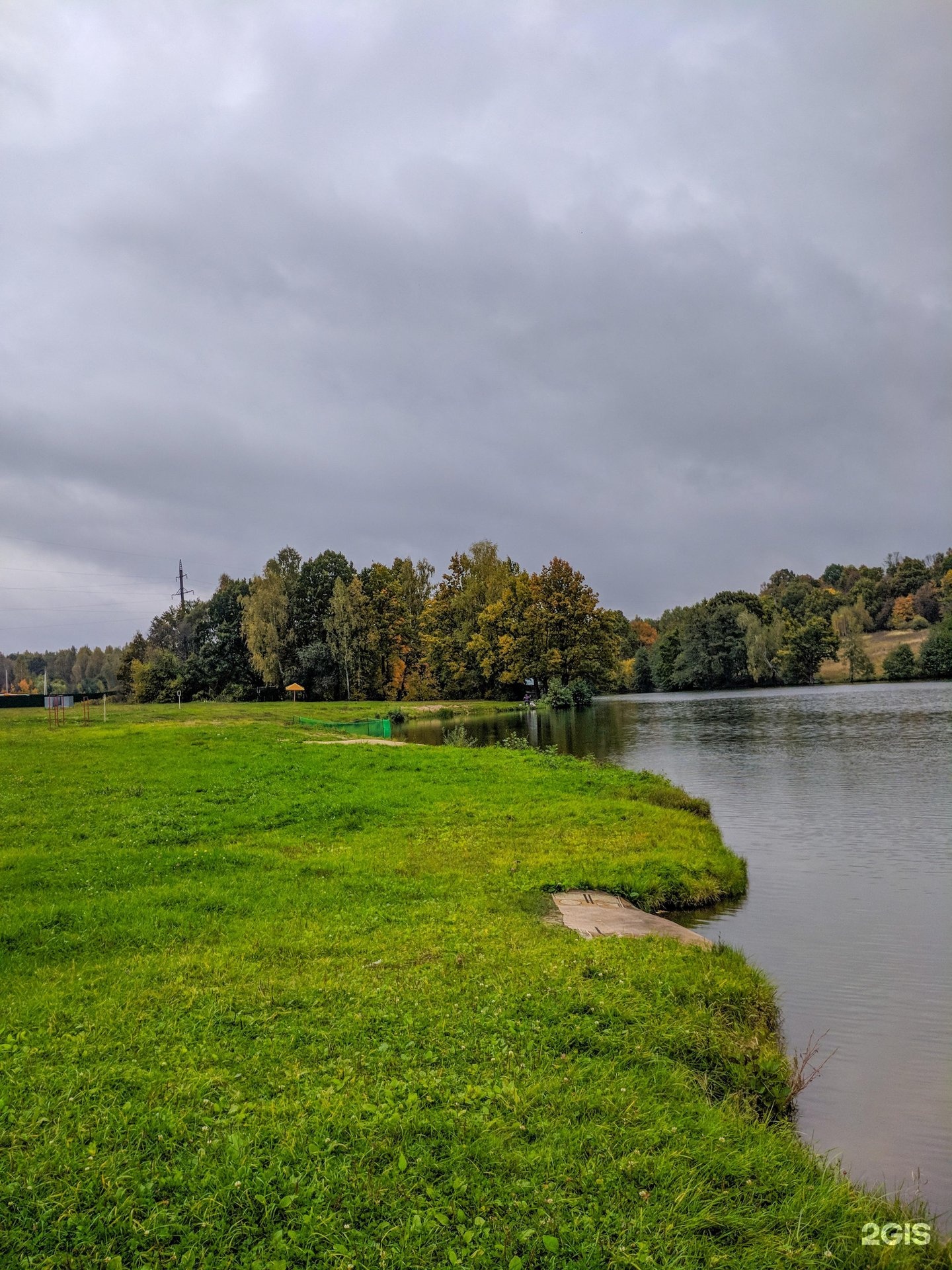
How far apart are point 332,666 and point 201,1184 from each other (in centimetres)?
7649

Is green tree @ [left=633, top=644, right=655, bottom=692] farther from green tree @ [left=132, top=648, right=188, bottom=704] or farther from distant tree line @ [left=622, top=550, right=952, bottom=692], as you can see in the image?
green tree @ [left=132, top=648, right=188, bottom=704]

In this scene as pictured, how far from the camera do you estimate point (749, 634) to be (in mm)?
114688

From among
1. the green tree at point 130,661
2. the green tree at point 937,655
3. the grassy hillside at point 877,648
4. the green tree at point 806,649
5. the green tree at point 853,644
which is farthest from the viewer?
the grassy hillside at point 877,648

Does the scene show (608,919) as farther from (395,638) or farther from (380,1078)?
(395,638)

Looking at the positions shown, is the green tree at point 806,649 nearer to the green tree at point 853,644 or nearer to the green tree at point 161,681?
the green tree at point 853,644

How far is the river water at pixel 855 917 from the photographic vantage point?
6.14 meters

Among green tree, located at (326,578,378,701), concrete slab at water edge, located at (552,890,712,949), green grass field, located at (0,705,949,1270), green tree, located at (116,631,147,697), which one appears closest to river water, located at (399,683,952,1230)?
green grass field, located at (0,705,949,1270)

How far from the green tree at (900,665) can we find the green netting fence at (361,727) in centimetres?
9829

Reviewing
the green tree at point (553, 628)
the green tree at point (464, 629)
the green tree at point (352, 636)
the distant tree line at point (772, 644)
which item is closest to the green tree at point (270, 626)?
the green tree at point (352, 636)

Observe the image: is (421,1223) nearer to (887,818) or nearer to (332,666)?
(887,818)

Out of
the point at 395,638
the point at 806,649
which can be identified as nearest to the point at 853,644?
the point at 806,649

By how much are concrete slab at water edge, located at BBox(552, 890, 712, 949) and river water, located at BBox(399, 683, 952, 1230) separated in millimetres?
1104

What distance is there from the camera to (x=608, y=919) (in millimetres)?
9844

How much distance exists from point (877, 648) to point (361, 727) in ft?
394
